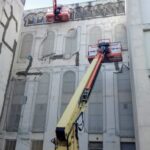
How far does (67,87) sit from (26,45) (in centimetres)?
596

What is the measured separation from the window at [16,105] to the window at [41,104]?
1.26 meters

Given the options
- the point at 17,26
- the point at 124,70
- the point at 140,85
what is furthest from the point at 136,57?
the point at 17,26

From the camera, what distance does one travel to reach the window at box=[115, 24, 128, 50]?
18.9m

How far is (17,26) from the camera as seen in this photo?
774 inches

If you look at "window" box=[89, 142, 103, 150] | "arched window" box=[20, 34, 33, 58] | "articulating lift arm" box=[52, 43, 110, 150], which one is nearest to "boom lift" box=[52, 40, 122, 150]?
"articulating lift arm" box=[52, 43, 110, 150]

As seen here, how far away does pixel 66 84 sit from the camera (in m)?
18.4

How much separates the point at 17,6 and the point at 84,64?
741 cm

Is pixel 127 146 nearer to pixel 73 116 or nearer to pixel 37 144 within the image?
pixel 37 144

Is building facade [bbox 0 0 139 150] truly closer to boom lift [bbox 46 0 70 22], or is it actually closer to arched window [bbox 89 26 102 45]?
arched window [bbox 89 26 102 45]

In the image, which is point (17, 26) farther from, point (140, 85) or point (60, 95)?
point (140, 85)

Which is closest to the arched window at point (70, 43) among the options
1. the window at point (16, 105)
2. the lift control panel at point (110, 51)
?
the window at point (16, 105)

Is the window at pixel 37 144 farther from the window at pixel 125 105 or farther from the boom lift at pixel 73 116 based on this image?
the boom lift at pixel 73 116

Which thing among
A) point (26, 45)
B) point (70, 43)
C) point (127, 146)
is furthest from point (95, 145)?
point (26, 45)

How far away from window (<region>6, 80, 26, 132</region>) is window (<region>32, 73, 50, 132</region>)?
126cm
